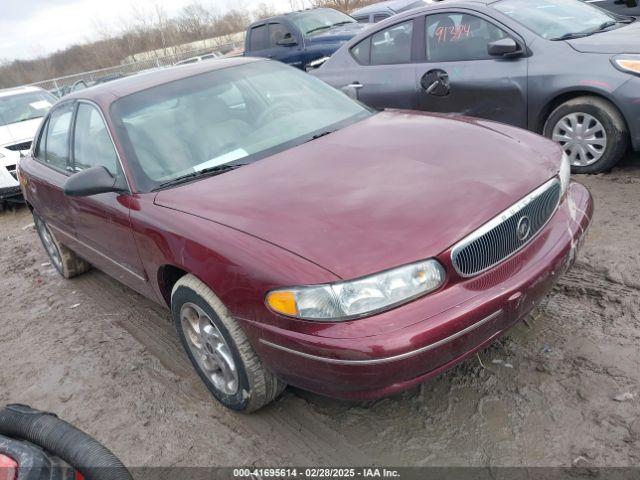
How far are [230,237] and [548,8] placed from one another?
14.5 ft

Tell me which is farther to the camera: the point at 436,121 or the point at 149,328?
the point at 149,328

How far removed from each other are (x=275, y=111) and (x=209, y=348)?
155 centimetres

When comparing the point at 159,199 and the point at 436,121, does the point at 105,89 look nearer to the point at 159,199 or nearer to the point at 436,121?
the point at 159,199

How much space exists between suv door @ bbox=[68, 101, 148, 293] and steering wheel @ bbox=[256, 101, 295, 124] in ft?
2.92

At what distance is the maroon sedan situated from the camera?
2.02 meters

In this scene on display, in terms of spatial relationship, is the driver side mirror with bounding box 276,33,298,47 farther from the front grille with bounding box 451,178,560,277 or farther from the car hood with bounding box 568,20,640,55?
the front grille with bounding box 451,178,560,277

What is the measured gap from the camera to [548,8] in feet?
16.7

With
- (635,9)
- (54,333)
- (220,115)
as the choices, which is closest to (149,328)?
(54,333)

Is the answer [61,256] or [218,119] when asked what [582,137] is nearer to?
[218,119]

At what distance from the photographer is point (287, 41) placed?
33.6 feet

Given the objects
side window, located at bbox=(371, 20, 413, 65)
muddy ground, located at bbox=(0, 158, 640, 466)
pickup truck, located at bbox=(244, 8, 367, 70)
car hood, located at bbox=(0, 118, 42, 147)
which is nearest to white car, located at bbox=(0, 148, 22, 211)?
car hood, located at bbox=(0, 118, 42, 147)

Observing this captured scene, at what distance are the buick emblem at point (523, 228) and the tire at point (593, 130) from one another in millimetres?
2551

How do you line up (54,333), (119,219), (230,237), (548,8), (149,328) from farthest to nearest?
(548,8) < (54,333) < (149,328) < (119,219) < (230,237)

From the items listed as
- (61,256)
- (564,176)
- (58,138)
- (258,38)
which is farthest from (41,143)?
(258,38)
